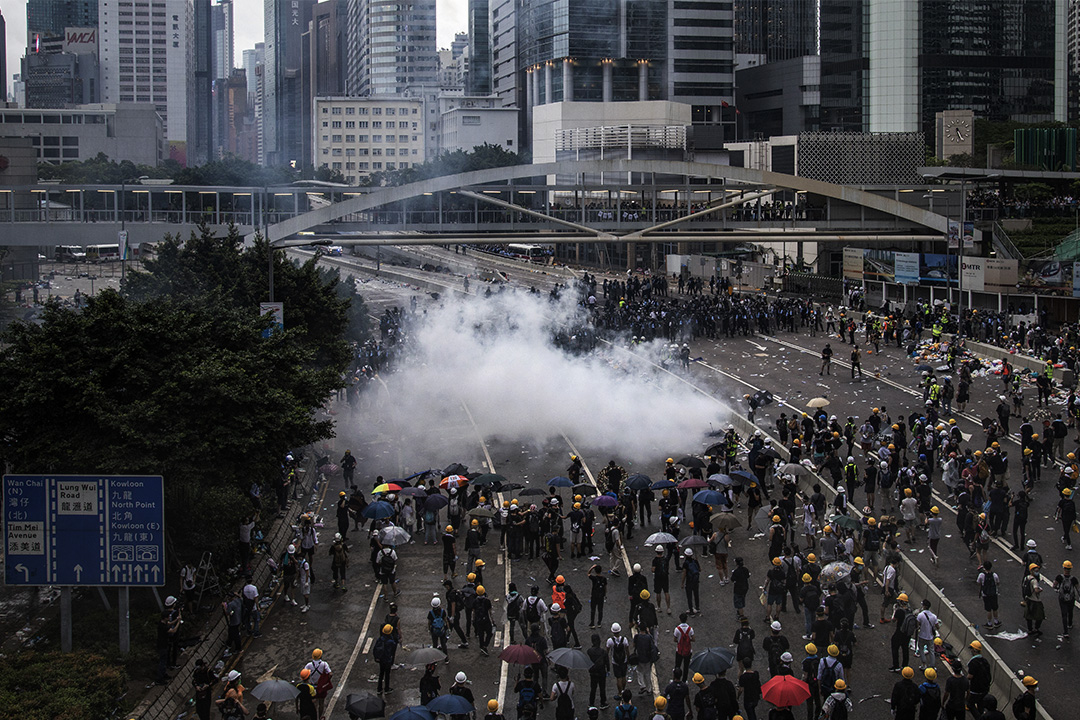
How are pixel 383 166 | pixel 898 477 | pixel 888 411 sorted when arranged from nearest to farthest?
pixel 898 477
pixel 888 411
pixel 383 166

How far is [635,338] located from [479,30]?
154247 millimetres

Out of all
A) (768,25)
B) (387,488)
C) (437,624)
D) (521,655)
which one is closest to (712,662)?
(521,655)

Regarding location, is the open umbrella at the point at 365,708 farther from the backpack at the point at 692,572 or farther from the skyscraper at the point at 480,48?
the skyscraper at the point at 480,48

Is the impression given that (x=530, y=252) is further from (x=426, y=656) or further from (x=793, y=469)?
(x=426, y=656)

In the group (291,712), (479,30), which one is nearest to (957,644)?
(291,712)

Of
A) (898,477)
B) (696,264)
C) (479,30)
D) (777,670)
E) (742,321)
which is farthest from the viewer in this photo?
(479,30)

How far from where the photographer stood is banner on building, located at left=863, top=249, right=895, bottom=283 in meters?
50.3

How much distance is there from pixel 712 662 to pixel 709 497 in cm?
698

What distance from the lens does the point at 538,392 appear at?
34.3 m

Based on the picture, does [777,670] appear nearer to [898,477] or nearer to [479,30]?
[898,477]

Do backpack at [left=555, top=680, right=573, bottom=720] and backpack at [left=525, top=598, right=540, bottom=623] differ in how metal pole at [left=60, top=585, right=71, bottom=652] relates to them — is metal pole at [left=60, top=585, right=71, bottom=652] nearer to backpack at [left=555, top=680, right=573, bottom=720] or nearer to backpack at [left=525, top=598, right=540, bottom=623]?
backpack at [left=525, top=598, right=540, bottom=623]

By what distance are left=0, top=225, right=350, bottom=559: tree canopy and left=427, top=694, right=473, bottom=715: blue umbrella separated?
6.72 meters

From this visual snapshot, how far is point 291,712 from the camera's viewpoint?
15195 mm

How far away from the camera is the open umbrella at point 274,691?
13.6 metres
